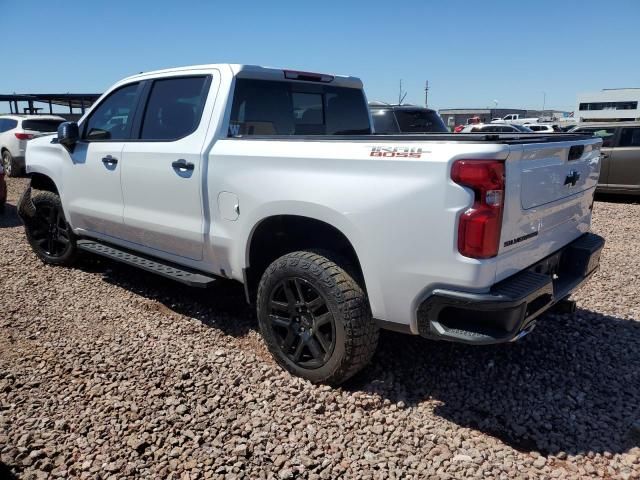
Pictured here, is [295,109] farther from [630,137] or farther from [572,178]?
[630,137]

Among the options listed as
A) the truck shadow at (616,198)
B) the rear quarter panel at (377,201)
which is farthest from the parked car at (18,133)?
the truck shadow at (616,198)

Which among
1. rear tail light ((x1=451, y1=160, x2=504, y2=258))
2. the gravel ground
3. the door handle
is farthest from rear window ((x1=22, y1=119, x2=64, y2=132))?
rear tail light ((x1=451, y1=160, x2=504, y2=258))

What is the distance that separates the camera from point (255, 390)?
3.10 m

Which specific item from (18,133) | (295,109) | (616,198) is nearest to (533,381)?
(295,109)

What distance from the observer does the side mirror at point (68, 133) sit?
178 inches

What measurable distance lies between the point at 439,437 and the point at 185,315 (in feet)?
7.86

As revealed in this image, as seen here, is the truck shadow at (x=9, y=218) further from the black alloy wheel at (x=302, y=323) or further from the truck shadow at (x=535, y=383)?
the truck shadow at (x=535, y=383)

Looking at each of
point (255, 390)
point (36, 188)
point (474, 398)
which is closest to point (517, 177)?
point (474, 398)

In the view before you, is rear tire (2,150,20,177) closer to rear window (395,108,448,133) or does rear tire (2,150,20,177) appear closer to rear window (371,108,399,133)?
rear window (371,108,399,133)

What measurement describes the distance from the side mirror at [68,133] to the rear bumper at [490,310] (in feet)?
11.7

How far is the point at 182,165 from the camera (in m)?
3.59

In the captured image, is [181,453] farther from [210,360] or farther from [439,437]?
[439,437]

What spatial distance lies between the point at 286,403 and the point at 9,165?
1322cm

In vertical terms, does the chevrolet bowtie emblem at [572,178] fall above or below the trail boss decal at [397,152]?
below
